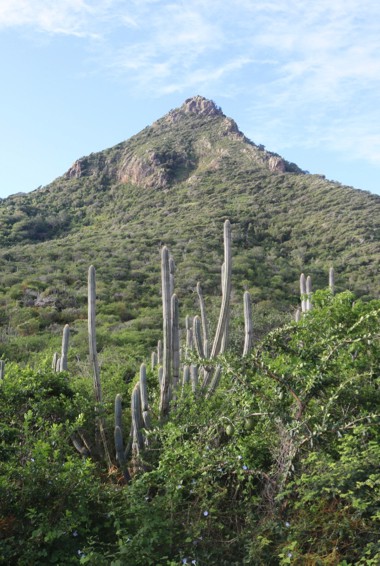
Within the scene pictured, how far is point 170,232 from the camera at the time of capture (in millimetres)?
36938

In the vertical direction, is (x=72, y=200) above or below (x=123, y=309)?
above

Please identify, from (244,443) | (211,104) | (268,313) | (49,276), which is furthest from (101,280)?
(211,104)

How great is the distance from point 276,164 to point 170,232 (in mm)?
19571

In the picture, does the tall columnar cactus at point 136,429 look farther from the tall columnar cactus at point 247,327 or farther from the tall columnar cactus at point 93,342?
the tall columnar cactus at point 247,327

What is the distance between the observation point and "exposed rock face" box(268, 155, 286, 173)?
51844 millimetres

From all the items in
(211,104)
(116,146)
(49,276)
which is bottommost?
(49,276)

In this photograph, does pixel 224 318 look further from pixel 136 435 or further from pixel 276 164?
pixel 276 164

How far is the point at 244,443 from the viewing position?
437 cm

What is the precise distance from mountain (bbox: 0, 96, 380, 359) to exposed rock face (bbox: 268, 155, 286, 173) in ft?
0.48

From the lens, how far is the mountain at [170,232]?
77.7 feet

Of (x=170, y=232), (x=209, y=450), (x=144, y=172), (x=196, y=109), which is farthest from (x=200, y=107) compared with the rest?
(x=209, y=450)

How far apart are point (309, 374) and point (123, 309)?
20436mm

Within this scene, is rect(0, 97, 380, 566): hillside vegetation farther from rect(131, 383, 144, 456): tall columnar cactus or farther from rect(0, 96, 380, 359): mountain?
rect(0, 96, 380, 359): mountain

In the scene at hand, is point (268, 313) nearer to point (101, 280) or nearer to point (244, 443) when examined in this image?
point (101, 280)
